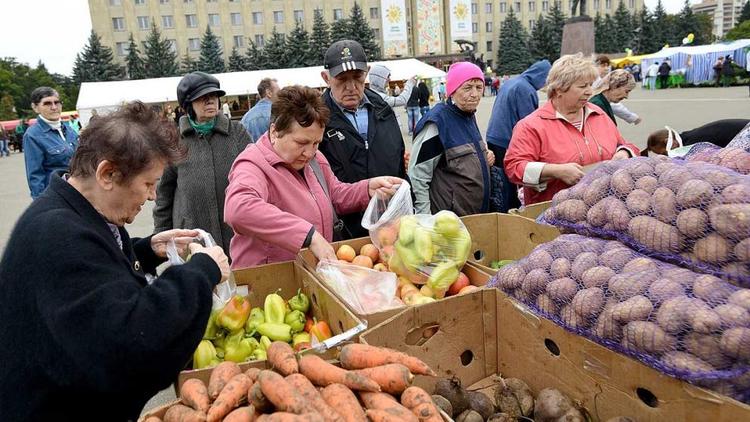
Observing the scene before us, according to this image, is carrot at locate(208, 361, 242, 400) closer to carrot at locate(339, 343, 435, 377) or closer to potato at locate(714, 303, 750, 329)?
carrot at locate(339, 343, 435, 377)

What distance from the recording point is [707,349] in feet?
5.06

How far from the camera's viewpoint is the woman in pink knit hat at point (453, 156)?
3.82m

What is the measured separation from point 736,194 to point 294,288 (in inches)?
78.3

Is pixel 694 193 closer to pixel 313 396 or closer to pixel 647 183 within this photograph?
pixel 647 183

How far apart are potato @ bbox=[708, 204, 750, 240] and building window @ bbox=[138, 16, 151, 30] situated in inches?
2894

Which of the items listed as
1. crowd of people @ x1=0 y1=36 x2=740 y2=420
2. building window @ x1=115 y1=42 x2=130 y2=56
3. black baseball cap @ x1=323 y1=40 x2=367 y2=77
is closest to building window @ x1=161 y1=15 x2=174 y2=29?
building window @ x1=115 y1=42 x2=130 y2=56

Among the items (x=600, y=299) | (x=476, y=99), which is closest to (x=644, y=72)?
(x=476, y=99)

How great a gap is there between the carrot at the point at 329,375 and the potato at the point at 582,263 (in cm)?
84

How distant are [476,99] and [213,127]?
1.98 m

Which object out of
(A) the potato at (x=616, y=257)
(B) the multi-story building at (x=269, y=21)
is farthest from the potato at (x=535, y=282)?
(B) the multi-story building at (x=269, y=21)

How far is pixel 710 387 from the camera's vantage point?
155 centimetres

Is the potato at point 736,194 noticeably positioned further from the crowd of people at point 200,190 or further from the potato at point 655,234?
the crowd of people at point 200,190

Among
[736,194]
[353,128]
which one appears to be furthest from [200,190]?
[736,194]

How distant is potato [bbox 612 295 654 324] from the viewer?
168 cm
